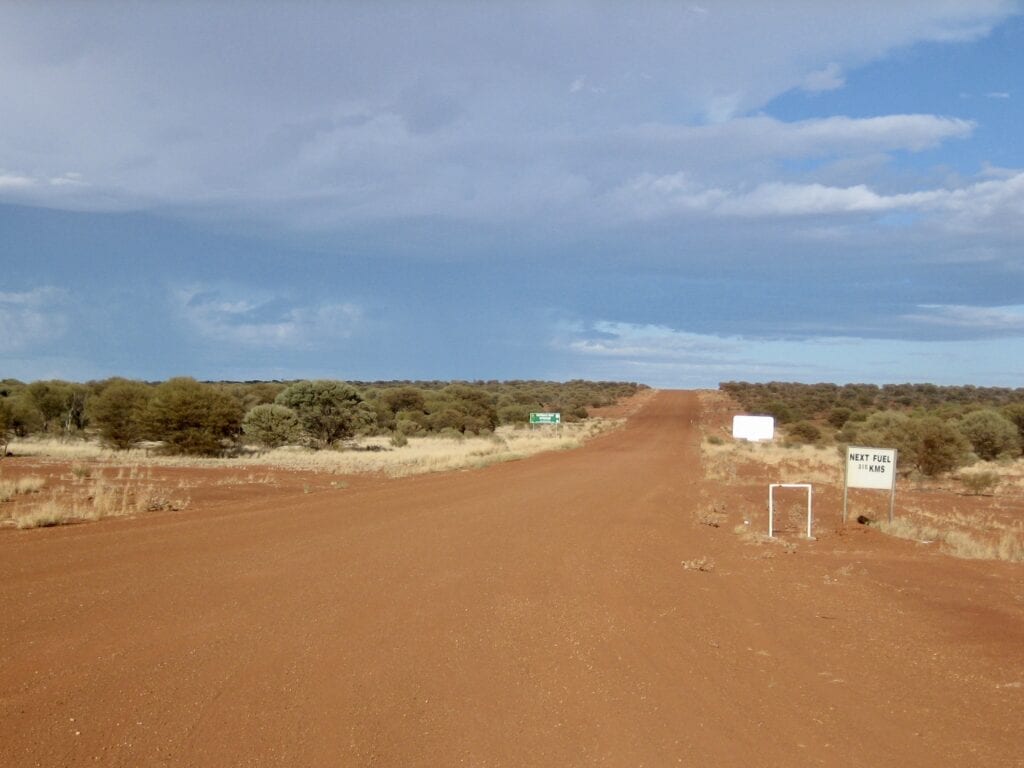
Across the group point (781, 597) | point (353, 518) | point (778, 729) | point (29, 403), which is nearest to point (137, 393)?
point (29, 403)

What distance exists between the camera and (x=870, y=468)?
1869 centimetres

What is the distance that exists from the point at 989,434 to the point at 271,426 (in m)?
40.3

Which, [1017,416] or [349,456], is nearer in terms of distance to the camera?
[349,456]

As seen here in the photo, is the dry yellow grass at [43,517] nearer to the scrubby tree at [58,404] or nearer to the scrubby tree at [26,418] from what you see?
the scrubby tree at [26,418]

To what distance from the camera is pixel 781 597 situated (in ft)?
38.1

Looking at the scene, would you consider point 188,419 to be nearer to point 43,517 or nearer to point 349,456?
point 349,456

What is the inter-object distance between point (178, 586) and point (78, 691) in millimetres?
4106

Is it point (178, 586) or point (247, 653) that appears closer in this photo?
point (247, 653)

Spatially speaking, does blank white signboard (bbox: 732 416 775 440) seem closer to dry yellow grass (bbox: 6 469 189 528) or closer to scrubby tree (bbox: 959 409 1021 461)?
dry yellow grass (bbox: 6 469 189 528)

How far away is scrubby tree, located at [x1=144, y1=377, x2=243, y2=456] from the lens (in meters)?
45.5

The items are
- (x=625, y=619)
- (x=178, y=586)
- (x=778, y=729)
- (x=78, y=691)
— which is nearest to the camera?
(x=778, y=729)

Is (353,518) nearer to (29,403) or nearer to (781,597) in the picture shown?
(781,597)

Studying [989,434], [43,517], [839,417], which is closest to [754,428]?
[43,517]

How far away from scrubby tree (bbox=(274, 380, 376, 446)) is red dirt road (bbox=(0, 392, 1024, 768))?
39.7 metres
